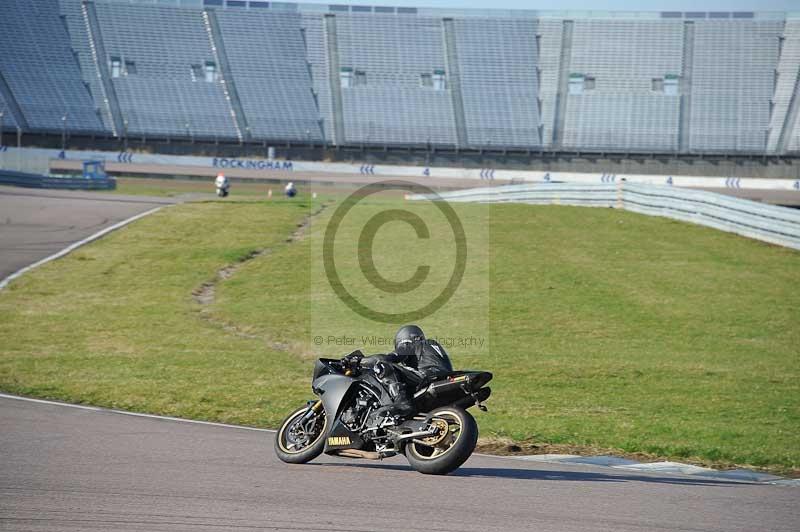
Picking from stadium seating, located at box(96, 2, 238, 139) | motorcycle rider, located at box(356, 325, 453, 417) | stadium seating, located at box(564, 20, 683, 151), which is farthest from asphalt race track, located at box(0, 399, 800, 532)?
stadium seating, located at box(564, 20, 683, 151)

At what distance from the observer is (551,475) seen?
8297mm

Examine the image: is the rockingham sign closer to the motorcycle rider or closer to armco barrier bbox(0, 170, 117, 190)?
armco barrier bbox(0, 170, 117, 190)

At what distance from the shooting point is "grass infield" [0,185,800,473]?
38.1 feet

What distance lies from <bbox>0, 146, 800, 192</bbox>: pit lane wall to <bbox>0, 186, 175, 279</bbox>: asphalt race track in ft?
65.0

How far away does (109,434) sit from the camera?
31.4ft

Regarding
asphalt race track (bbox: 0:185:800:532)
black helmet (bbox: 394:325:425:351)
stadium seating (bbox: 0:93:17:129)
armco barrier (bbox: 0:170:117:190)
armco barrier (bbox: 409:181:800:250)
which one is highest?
stadium seating (bbox: 0:93:17:129)

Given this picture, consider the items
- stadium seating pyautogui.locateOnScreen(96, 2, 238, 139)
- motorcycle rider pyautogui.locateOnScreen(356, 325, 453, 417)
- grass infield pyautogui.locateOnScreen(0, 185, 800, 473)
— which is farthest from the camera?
stadium seating pyautogui.locateOnScreen(96, 2, 238, 139)

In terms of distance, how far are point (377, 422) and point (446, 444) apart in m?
0.72

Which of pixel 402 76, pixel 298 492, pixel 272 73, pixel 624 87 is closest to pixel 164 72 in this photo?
pixel 272 73

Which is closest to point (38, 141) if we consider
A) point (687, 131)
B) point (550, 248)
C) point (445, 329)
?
point (687, 131)

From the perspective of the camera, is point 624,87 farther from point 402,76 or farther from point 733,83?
point 402,76

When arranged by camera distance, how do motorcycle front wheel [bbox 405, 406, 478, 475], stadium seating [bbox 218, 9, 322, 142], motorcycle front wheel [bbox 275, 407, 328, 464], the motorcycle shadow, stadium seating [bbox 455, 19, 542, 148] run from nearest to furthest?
motorcycle front wheel [bbox 405, 406, 478, 475] < the motorcycle shadow < motorcycle front wheel [bbox 275, 407, 328, 464] < stadium seating [bbox 218, 9, 322, 142] < stadium seating [bbox 455, 19, 542, 148]

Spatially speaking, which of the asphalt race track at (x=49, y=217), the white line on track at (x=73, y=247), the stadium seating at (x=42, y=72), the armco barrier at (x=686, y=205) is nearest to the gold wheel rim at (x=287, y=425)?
the white line on track at (x=73, y=247)

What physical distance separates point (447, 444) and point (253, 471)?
5.29 ft
